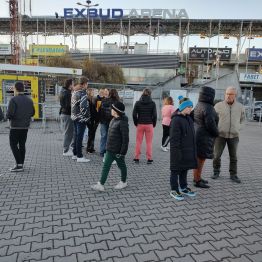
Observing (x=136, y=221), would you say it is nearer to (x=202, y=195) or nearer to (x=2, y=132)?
(x=202, y=195)

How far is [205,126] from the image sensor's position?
16.9 ft

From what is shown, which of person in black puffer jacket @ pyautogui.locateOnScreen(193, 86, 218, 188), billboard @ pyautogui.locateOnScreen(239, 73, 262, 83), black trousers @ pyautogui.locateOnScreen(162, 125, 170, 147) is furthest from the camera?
billboard @ pyautogui.locateOnScreen(239, 73, 262, 83)

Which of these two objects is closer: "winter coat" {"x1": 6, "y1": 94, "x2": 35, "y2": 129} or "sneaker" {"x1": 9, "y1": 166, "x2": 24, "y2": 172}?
"winter coat" {"x1": 6, "y1": 94, "x2": 35, "y2": 129}

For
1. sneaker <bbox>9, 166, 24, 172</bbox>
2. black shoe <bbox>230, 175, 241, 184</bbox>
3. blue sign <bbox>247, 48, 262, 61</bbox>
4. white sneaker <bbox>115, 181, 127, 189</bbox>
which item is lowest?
black shoe <bbox>230, 175, 241, 184</bbox>

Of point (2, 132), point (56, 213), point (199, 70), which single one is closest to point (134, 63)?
point (199, 70)

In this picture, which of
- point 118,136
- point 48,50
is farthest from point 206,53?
point 118,136

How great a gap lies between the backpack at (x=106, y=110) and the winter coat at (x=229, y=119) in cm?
254

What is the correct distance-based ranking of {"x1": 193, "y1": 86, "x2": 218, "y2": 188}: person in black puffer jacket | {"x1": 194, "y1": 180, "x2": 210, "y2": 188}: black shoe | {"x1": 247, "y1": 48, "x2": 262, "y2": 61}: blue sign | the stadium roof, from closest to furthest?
1. {"x1": 193, "y1": 86, "x2": 218, "y2": 188}: person in black puffer jacket
2. {"x1": 194, "y1": 180, "x2": 210, "y2": 188}: black shoe
3. {"x1": 247, "y1": 48, "x2": 262, "y2": 61}: blue sign
4. the stadium roof

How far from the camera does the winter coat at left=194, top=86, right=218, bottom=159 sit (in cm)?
511

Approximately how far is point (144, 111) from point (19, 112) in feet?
9.07

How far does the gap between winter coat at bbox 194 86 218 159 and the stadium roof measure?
4256 centimetres

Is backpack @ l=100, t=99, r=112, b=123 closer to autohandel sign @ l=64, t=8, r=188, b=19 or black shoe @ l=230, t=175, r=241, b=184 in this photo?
black shoe @ l=230, t=175, r=241, b=184

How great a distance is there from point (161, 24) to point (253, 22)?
13.8 m

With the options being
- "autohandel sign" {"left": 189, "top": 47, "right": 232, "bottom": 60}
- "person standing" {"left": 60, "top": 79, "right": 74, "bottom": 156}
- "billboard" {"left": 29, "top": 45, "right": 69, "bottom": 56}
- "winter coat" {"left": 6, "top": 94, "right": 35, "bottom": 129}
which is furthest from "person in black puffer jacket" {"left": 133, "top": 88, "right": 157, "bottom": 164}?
"billboard" {"left": 29, "top": 45, "right": 69, "bottom": 56}
